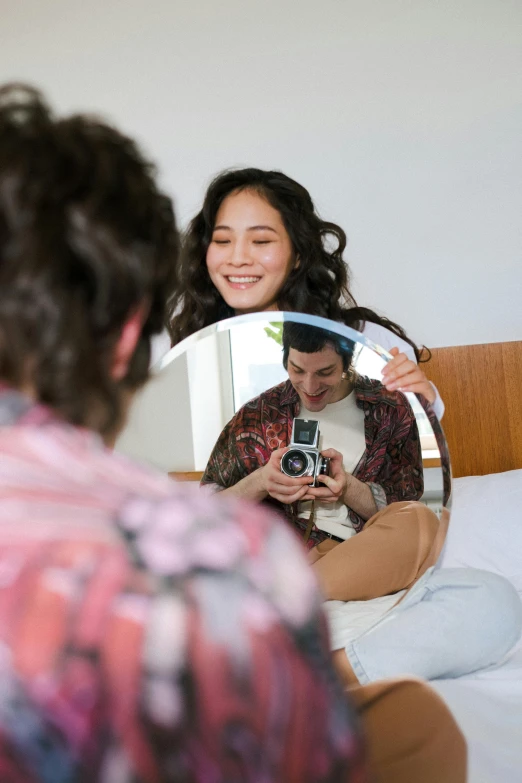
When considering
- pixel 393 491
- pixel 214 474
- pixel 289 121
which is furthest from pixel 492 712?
pixel 289 121

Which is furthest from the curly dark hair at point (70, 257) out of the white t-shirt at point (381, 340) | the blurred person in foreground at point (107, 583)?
the white t-shirt at point (381, 340)

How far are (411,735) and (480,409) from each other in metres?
1.28

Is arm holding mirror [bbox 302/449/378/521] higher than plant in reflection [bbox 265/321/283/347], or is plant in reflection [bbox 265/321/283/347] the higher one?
plant in reflection [bbox 265/321/283/347]

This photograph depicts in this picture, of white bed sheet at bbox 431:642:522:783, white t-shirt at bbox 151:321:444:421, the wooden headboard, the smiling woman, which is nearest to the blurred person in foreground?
white bed sheet at bbox 431:642:522:783

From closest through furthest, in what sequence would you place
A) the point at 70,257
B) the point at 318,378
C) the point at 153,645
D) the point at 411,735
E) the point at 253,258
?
the point at 153,645 → the point at 70,257 → the point at 411,735 → the point at 318,378 → the point at 253,258

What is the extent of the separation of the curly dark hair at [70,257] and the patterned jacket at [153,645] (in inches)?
3.1

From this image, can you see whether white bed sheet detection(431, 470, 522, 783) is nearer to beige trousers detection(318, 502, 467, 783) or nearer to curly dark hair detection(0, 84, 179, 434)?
beige trousers detection(318, 502, 467, 783)

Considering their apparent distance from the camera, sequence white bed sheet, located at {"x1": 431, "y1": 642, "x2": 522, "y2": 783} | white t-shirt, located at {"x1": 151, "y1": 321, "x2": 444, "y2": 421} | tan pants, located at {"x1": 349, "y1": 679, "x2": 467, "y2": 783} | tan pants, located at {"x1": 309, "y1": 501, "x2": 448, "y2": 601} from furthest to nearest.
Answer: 1. white t-shirt, located at {"x1": 151, "y1": 321, "x2": 444, "y2": 421}
2. tan pants, located at {"x1": 309, "y1": 501, "x2": 448, "y2": 601}
3. white bed sheet, located at {"x1": 431, "y1": 642, "x2": 522, "y2": 783}
4. tan pants, located at {"x1": 349, "y1": 679, "x2": 467, "y2": 783}

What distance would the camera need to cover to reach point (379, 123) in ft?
6.24

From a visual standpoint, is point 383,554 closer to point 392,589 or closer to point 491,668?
point 392,589

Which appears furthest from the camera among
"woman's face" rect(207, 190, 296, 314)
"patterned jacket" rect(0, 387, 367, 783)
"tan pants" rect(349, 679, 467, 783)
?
"woman's face" rect(207, 190, 296, 314)

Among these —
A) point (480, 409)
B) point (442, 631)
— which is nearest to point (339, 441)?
point (442, 631)

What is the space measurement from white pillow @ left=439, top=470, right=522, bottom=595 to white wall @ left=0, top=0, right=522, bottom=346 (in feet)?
1.43

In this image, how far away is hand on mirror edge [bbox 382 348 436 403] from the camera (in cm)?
A: 106
